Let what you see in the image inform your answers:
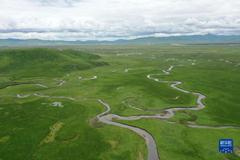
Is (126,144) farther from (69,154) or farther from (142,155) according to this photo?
(69,154)

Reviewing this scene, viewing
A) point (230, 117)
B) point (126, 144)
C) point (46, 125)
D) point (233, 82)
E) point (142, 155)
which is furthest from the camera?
point (233, 82)

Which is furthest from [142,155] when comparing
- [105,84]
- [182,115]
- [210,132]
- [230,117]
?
[105,84]

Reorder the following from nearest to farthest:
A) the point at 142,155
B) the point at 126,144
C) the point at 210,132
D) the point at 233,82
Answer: the point at 142,155 → the point at 126,144 → the point at 210,132 → the point at 233,82

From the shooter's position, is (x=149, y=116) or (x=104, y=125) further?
(x=149, y=116)

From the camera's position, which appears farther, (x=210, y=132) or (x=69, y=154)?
(x=210, y=132)

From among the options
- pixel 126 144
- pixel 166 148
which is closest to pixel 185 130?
pixel 166 148

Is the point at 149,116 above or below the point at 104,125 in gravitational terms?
below

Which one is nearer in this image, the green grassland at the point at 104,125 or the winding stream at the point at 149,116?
the green grassland at the point at 104,125

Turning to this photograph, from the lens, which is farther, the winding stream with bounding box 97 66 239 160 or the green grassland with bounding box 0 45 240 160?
the winding stream with bounding box 97 66 239 160

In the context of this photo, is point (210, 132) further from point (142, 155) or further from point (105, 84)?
point (105, 84)
